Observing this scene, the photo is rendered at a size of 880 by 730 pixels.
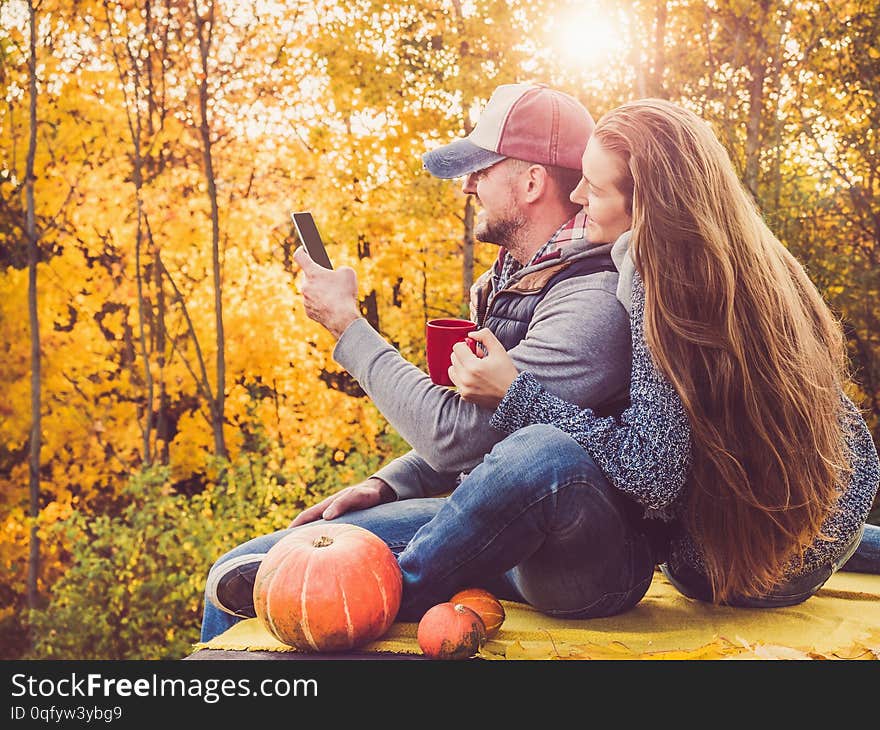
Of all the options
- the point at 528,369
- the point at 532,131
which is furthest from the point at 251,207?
the point at 528,369

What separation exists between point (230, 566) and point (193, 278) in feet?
33.3

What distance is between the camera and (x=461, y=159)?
8.18ft

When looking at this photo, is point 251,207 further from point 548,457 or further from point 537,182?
point 548,457

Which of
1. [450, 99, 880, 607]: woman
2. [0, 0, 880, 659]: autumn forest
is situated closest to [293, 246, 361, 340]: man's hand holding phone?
[450, 99, 880, 607]: woman

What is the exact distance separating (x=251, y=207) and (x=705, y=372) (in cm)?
942

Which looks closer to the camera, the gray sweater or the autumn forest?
the gray sweater

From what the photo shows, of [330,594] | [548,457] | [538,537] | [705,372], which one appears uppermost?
[705,372]

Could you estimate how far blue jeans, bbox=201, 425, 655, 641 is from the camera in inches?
73.5

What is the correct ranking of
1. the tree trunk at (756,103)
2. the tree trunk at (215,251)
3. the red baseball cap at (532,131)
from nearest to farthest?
the red baseball cap at (532,131) → the tree trunk at (756,103) → the tree trunk at (215,251)

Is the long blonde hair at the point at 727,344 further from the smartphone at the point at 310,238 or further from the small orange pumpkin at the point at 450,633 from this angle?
the smartphone at the point at 310,238

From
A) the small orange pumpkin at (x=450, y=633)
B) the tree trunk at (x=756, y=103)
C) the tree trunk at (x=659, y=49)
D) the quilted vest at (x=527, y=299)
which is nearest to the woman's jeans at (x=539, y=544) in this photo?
the small orange pumpkin at (x=450, y=633)

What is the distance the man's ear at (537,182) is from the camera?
7.94ft

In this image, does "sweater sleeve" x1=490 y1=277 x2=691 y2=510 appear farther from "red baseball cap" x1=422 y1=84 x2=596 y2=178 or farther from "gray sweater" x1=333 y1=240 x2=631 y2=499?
"red baseball cap" x1=422 y1=84 x2=596 y2=178

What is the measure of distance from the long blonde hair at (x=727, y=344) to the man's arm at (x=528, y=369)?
0.59 feet
